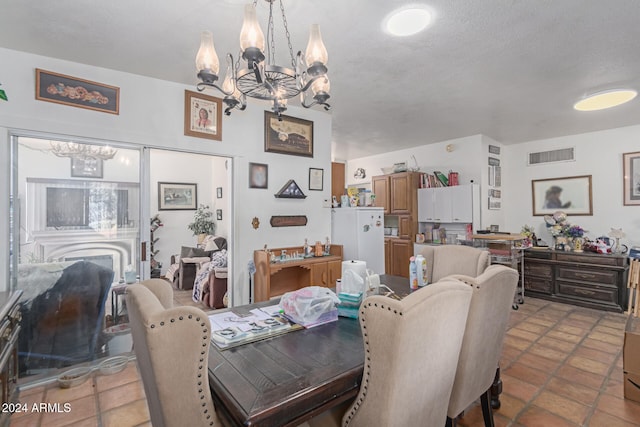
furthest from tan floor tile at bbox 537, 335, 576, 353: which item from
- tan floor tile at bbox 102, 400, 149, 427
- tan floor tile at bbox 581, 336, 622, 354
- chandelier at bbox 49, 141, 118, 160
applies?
chandelier at bbox 49, 141, 118, 160

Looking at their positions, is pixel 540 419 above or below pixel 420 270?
below

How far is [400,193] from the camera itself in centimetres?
553

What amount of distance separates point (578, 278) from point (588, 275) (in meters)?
0.12

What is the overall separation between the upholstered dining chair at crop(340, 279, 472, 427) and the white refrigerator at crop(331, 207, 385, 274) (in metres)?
2.86

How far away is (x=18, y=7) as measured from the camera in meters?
1.87

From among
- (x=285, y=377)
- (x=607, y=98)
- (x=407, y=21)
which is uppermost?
(x=407, y=21)

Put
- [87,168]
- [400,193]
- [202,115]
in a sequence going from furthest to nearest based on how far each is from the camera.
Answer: [400,193] → [202,115] → [87,168]

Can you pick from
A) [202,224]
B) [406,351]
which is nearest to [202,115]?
[406,351]

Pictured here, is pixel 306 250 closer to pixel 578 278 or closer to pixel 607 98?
pixel 607 98

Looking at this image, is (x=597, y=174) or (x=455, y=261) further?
(x=597, y=174)

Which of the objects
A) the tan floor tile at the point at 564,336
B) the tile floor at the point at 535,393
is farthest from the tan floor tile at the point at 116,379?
the tan floor tile at the point at 564,336

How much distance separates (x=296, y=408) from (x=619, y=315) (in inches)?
193

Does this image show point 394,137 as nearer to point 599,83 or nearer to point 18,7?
point 599,83

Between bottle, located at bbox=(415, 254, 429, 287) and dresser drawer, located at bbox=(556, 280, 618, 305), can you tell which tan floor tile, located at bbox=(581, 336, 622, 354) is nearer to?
dresser drawer, located at bbox=(556, 280, 618, 305)
